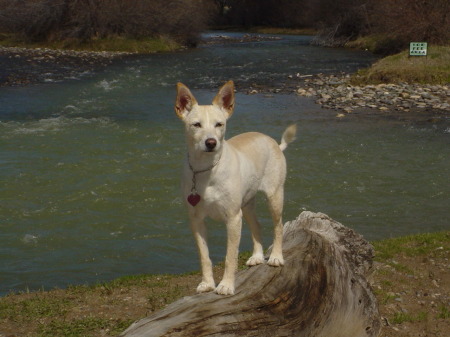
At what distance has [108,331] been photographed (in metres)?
6.92

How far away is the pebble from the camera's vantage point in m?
24.9

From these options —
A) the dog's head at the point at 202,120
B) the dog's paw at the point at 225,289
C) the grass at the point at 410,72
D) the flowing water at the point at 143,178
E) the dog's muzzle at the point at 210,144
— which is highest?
the dog's head at the point at 202,120

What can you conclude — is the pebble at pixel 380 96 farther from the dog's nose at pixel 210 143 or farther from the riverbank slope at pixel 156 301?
the dog's nose at pixel 210 143

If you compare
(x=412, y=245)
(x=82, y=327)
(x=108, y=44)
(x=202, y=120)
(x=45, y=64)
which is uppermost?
(x=202, y=120)

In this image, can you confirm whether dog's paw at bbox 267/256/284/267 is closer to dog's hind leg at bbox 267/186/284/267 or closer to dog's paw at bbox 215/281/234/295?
dog's hind leg at bbox 267/186/284/267

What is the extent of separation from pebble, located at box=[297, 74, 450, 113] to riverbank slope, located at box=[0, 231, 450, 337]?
15657mm

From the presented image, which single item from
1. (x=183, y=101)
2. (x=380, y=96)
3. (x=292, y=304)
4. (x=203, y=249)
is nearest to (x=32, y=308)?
(x=203, y=249)

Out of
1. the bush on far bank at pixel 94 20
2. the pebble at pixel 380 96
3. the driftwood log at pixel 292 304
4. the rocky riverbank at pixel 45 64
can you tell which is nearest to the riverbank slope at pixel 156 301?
the driftwood log at pixel 292 304

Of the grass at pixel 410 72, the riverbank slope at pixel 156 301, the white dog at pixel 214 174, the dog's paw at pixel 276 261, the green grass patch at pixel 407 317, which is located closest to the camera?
the white dog at pixel 214 174

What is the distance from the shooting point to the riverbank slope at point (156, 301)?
7.14 meters

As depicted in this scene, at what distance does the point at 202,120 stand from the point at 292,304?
194cm

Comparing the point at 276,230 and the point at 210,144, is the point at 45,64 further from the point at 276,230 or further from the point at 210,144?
the point at 210,144

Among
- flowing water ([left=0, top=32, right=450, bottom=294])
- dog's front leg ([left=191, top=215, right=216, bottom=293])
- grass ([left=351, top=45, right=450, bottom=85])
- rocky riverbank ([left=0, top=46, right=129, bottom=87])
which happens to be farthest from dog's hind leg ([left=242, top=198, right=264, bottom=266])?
rocky riverbank ([left=0, top=46, right=129, bottom=87])

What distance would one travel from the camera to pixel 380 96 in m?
26.5
